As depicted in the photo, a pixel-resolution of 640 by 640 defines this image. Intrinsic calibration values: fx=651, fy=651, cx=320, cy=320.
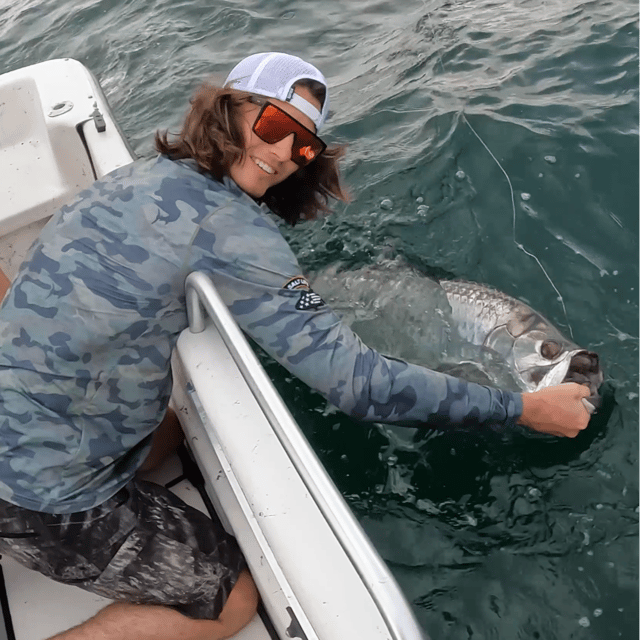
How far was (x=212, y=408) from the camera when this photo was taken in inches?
Answer: 76.2

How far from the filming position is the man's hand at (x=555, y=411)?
2104 millimetres

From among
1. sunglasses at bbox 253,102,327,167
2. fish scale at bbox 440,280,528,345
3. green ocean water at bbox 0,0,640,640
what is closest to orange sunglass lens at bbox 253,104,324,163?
sunglasses at bbox 253,102,327,167

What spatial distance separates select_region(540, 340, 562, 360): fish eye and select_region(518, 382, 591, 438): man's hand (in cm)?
69

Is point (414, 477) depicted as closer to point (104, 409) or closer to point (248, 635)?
point (248, 635)

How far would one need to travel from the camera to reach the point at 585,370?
8.67 feet

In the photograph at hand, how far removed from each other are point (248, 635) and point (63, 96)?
9.71 ft

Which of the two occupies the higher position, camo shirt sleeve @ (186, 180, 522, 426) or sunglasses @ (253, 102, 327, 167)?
sunglasses @ (253, 102, 327, 167)

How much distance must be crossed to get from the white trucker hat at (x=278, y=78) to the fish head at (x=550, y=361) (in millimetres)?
1457

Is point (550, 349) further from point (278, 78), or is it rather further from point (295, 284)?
point (278, 78)

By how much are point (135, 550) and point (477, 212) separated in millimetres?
2824

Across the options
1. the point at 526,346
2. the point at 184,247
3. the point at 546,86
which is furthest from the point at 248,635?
the point at 546,86

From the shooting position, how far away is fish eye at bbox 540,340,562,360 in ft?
9.23

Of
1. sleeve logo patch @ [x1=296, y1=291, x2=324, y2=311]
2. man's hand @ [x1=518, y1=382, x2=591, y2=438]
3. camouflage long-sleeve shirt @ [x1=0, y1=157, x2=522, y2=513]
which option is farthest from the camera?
man's hand @ [x1=518, y1=382, x2=591, y2=438]

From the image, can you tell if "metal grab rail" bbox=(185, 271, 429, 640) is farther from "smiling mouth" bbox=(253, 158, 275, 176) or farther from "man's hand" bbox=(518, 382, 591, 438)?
"man's hand" bbox=(518, 382, 591, 438)
